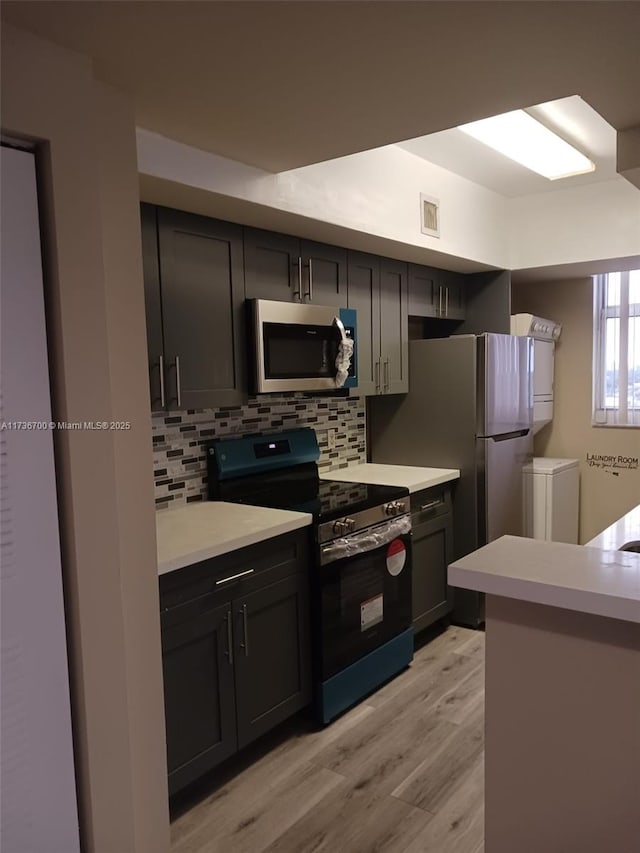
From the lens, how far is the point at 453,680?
301 cm

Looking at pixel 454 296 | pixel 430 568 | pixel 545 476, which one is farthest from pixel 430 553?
pixel 454 296

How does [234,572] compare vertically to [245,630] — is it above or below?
above

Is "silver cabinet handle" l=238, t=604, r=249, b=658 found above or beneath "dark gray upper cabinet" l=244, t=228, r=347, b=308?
beneath

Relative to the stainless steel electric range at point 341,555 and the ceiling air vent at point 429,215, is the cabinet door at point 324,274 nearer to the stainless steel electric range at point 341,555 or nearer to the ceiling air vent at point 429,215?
the ceiling air vent at point 429,215

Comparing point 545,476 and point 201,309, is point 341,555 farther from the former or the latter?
point 545,476

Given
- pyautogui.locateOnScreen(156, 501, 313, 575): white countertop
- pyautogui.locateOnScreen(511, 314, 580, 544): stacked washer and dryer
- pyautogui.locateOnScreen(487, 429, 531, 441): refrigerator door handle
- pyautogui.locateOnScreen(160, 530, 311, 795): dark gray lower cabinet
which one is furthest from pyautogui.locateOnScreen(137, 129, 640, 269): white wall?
pyautogui.locateOnScreen(160, 530, 311, 795): dark gray lower cabinet

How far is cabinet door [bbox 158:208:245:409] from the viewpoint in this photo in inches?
90.2

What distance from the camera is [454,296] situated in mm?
3988

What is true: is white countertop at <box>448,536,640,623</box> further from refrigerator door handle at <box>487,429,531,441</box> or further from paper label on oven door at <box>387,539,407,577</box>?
refrigerator door handle at <box>487,429,531,441</box>

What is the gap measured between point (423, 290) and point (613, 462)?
76.8 inches

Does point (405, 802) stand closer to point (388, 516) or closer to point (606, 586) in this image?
point (388, 516)

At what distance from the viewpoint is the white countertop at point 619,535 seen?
79.9 inches

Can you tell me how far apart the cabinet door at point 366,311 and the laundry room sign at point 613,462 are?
2.04m

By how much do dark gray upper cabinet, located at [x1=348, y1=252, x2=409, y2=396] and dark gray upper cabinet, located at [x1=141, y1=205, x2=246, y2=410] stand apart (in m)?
0.82
